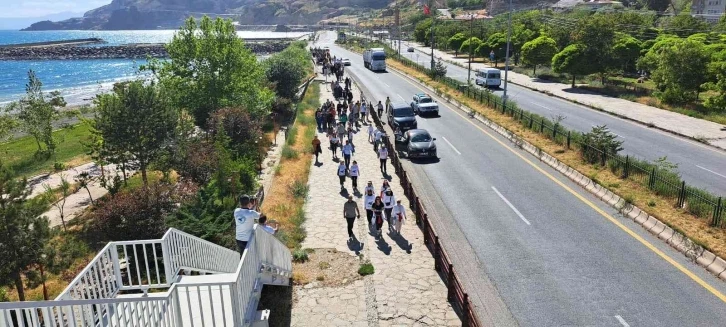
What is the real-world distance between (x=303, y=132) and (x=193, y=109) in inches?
246

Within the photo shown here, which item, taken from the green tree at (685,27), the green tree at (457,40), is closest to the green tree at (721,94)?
the green tree at (685,27)

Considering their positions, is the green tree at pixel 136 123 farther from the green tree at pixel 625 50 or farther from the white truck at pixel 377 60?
the white truck at pixel 377 60

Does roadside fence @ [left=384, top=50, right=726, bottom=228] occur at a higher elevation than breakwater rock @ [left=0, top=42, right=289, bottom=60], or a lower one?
lower

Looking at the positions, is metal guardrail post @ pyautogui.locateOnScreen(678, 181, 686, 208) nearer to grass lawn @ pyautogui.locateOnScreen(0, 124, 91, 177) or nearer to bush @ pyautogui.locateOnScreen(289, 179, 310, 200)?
bush @ pyautogui.locateOnScreen(289, 179, 310, 200)

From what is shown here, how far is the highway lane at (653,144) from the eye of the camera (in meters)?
19.0

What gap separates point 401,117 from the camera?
2903cm

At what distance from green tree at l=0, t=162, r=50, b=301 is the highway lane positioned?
67.1 feet

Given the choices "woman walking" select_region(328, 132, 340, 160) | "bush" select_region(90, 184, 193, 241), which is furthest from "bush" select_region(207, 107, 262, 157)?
"bush" select_region(90, 184, 193, 241)

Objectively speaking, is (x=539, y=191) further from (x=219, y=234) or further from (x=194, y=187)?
(x=194, y=187)

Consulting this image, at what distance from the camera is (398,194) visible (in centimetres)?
1791

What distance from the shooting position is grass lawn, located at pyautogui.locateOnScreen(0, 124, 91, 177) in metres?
30.9

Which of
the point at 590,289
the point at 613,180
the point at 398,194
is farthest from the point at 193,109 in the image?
the point at 590,289

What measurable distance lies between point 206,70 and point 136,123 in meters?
8.96

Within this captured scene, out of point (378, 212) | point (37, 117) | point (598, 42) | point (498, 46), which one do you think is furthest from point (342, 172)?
point (498, 46)
